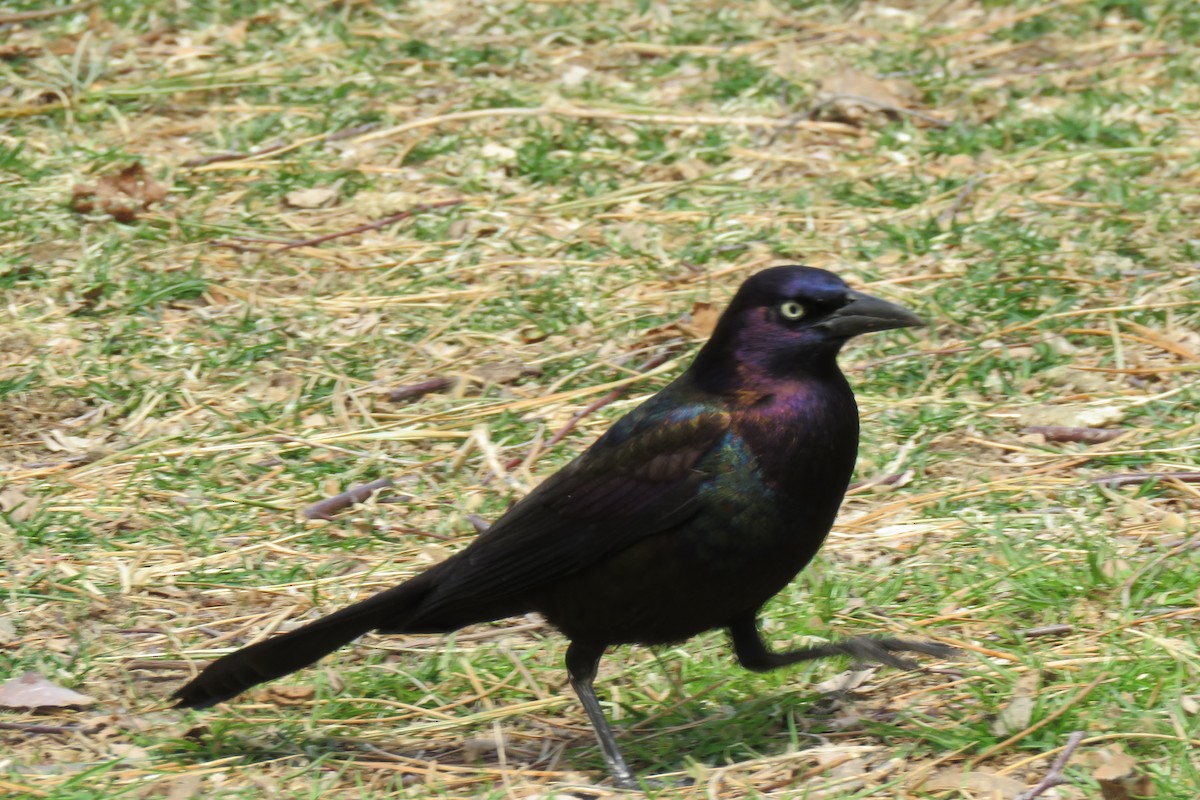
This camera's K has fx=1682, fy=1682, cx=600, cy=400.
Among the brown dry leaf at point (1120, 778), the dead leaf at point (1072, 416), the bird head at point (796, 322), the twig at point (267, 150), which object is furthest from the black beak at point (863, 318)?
the twig at point (267, 150)

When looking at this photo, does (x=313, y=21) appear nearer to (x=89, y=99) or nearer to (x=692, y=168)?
(x=89, y=99)

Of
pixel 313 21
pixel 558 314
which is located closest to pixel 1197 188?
pixel 558 314

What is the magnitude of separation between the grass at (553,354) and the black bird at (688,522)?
224 millimetres

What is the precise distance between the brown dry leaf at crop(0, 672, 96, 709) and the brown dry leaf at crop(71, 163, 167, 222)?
8.42 ft

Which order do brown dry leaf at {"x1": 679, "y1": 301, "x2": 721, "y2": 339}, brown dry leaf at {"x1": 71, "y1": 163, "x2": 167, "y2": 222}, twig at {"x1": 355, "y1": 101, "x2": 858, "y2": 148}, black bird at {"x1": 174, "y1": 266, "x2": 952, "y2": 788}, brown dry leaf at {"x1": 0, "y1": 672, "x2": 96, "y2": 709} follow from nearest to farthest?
black bird at {"x1": 174, "y1": 266, "x2": 952, "y2": 788} < brown dry leaf at {"x1": 0, "y1": 672, "x2": 96, "y2": 709} < brown dry leaf at {"x1": 679, "y1": 301, "x2": 721, "y2": 339} < brown dry leaf at {"x1": 71, "y1": 163, "x2": 167, "y2": 222} < twig at {"x1": 355, "y1": 101, "x2": 858, "y2": 148}

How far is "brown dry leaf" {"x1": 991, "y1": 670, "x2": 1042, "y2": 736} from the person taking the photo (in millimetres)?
3244

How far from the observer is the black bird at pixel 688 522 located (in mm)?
3177

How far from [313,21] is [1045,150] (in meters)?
3.15

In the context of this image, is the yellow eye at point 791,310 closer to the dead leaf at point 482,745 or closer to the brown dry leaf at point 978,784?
the brown dry leaf at point 978,784

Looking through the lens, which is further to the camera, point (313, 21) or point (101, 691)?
point (313, 21)

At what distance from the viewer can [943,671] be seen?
3.57 metres

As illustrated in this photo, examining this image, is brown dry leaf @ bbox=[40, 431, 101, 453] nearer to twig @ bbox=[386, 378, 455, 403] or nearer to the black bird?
twig @ bbox=[386, 378, 455, 403]

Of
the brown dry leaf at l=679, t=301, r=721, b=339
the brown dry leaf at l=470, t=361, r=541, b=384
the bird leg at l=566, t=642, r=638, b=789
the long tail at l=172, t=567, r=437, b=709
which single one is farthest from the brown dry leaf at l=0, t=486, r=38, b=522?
the brown dry leaf at l=679, t=301, r=721, b=339

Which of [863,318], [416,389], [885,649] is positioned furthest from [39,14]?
[885,649]
